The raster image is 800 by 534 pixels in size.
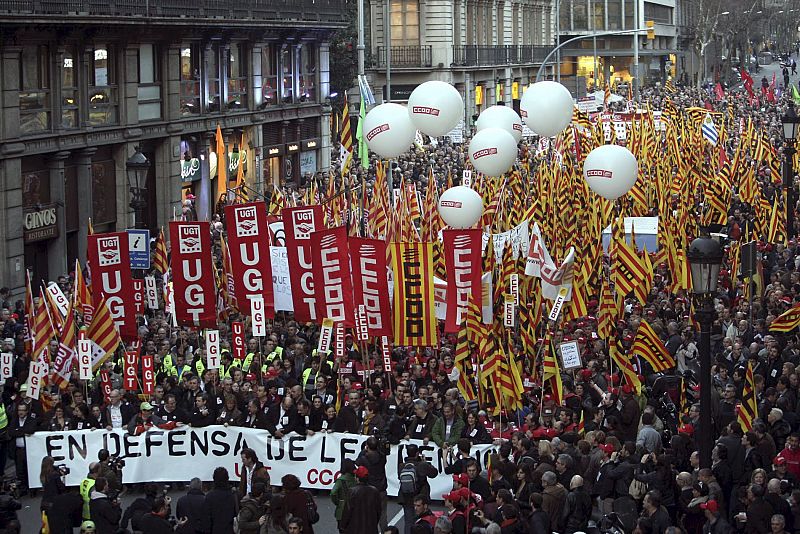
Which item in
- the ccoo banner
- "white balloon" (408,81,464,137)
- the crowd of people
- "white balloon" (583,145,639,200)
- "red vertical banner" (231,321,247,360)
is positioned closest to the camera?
the crowd of people

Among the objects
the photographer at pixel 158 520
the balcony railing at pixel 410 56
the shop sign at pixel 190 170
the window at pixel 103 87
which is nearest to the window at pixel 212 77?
the shop sign at pixel 190 170

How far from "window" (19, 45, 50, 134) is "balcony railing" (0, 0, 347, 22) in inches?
40.8

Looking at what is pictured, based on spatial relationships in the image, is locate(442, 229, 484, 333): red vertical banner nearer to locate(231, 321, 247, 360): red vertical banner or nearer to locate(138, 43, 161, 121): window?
locate(231, 321, 247, 360): red vertical banner

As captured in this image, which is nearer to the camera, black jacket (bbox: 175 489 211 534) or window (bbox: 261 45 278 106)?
black jacket (bbox: 175 489 211 534)

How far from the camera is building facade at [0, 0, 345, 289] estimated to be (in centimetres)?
3238

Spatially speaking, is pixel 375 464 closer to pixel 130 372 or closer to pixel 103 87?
pixel 130 372

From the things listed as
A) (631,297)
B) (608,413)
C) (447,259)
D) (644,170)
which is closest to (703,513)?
(608,413)

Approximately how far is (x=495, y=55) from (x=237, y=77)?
112ft

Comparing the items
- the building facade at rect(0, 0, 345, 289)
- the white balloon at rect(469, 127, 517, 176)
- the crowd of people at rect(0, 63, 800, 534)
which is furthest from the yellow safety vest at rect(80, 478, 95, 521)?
the building facade at rect(0, 0, 345, 289)

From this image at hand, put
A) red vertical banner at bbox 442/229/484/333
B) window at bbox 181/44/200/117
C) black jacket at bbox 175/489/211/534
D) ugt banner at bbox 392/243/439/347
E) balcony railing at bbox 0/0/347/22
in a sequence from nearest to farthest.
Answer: black jacket at bbox 175/489/211/534 → ugt banner at bbox 392/243/439/347 → red vertical banner at bbox 442/229/484/333 → balcony railing at bbox 0/0/347/22 → window at bbox 181/44/200/117

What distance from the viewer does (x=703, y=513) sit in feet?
45.9

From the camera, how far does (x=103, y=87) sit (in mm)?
36281

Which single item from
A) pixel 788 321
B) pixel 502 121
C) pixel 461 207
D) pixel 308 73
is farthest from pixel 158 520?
pixel 308 73

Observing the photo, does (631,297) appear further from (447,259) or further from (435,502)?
(435,502)
